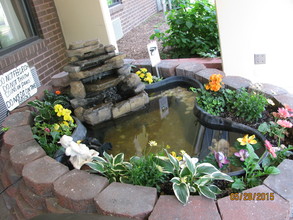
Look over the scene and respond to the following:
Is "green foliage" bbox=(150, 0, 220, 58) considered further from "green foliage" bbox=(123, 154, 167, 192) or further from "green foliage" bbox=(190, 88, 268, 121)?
"green foliage" bbox=(123, 154, 167, 192)

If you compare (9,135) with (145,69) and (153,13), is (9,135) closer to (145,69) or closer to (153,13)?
(145,69)

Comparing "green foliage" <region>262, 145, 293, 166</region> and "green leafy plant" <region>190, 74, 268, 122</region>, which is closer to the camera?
"green foliage" <region>262, 145, 293, 166</region>

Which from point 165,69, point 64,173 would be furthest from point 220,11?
point 64,173

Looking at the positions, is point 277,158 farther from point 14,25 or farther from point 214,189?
point 14,25

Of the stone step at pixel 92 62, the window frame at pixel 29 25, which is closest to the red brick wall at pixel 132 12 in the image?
the window frame at pixel 29 25

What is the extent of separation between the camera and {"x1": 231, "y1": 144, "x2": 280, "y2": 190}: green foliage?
1.62 m

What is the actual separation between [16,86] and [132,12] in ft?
16.1

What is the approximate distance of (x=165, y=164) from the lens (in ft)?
5.75

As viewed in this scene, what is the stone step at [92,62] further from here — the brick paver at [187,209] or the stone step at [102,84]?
the brick paver at [187,209]

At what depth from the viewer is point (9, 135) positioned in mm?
2342

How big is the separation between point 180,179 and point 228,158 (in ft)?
1.63

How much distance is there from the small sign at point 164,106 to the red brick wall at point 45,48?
1.89 meters

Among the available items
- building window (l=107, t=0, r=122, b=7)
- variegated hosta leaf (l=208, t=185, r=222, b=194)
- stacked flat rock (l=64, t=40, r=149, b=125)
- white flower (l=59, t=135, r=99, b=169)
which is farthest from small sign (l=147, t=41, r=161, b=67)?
building window (l=107, t=0, r=122, b=7)

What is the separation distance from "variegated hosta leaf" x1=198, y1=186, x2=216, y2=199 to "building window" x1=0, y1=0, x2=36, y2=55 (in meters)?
2.95
